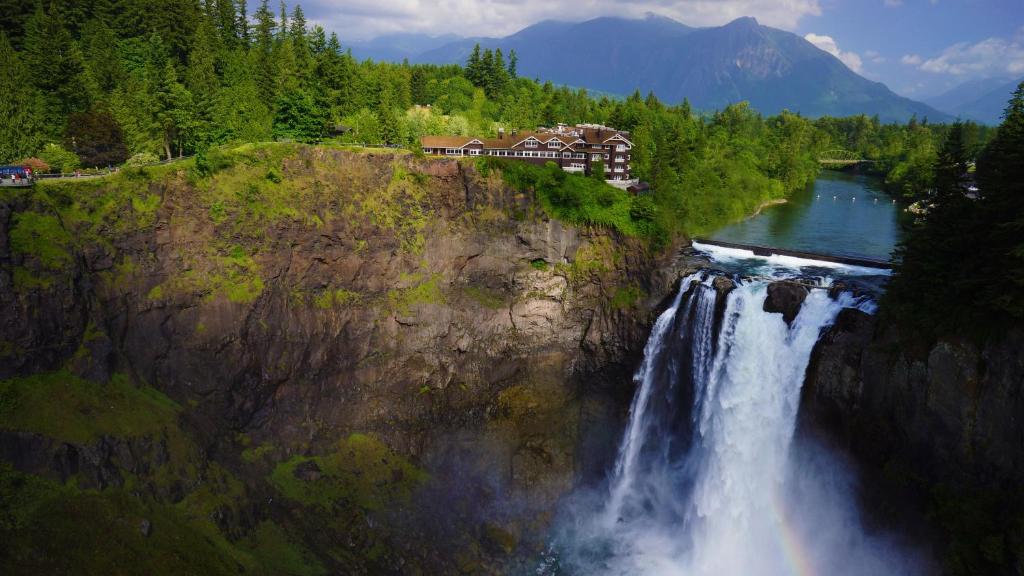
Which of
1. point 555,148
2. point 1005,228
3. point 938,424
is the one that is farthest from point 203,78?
point 938,424

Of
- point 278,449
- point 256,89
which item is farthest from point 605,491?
point 256,89

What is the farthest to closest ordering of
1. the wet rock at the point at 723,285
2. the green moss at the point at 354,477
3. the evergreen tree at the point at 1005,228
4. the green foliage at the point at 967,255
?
1. the green moss at the point at 354,477
2. the wet rock at the point at 723,285
3. the green foliage at the point at 967,255
4. the evergreen tree at the point at 1005,228

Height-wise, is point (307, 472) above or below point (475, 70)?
below

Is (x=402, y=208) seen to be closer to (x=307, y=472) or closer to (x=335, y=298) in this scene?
(x=335, y=298)

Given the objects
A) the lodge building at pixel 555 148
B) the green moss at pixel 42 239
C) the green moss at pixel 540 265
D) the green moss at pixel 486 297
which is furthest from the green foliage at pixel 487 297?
the green moss at pixel 42 239

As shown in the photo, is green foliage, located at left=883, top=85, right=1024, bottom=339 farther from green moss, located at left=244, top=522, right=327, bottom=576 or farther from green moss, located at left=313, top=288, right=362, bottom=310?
green moss, located at left=244, top=522, right=327, bottom=576

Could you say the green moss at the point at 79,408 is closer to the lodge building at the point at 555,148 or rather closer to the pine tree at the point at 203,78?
the pine tree at the point at 203,78
